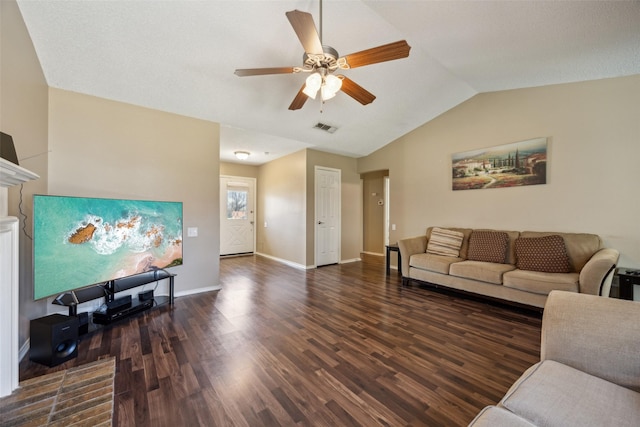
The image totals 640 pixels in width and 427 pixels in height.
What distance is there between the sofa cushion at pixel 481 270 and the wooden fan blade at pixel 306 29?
316 cm

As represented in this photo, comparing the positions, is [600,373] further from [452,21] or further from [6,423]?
[6,423]

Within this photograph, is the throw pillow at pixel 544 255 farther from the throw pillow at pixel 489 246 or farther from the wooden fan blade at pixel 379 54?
the wooden fan blade at pixel 379 54

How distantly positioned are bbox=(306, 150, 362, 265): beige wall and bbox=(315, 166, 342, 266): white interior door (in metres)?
0.12

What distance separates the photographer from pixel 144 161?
10.7 ft

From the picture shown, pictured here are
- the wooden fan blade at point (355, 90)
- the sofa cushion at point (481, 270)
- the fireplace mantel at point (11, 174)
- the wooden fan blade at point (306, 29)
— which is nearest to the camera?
the fireplace mantel at point (11, 174)

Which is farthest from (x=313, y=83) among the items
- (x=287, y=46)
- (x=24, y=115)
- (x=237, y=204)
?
(x=237, y=204)

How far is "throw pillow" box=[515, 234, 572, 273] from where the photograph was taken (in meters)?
2.96

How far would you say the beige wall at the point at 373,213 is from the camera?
22.6ft

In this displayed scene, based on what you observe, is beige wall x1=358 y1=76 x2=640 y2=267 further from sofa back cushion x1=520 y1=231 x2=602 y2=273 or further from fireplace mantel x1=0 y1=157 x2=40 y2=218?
fireplace mantel x1=0 y1=157 x2=40 y2=218

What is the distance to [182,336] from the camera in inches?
94.4

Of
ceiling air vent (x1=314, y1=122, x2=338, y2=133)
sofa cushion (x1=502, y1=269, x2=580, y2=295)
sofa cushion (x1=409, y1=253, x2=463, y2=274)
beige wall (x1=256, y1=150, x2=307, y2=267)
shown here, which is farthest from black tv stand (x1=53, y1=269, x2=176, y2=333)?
sofa cushion (x1=502, y1=269, x2=580, y2=295)

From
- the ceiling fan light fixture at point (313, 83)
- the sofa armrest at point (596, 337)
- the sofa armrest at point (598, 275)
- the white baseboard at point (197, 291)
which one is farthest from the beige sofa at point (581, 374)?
the white baseboard at point (197, 291)

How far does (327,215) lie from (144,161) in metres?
3.56

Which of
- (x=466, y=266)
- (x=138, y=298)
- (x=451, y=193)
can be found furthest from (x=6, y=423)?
(x=451, y=193)
